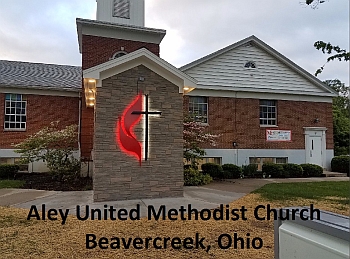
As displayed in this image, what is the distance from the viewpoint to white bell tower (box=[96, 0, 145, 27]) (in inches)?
621

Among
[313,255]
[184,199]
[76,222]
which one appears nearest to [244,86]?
[184,199]

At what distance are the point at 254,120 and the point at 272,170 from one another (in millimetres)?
2932

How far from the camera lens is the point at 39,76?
53.6 feet

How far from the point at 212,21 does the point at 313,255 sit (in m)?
14.0

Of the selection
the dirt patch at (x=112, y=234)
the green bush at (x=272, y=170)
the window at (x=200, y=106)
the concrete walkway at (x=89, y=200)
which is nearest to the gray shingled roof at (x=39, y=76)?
the window at (x=200, y=106)

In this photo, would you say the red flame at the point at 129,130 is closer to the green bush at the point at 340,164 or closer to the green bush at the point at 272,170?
the green bush at the point at 272,170

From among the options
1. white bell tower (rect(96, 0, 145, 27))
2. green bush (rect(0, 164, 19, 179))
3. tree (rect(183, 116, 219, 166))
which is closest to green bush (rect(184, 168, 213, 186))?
tree (rect(183, 116, 219, 166))

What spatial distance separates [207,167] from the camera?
14.4 m

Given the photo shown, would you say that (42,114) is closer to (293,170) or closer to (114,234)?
(114,234)

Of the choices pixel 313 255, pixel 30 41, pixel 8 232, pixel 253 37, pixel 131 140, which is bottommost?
pixel 8 232

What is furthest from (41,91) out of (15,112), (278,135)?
(278,135)

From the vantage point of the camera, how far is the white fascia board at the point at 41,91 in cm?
1462

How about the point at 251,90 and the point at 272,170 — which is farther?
the point at 251,90

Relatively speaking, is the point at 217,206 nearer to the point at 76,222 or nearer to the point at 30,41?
the point at 76,222
